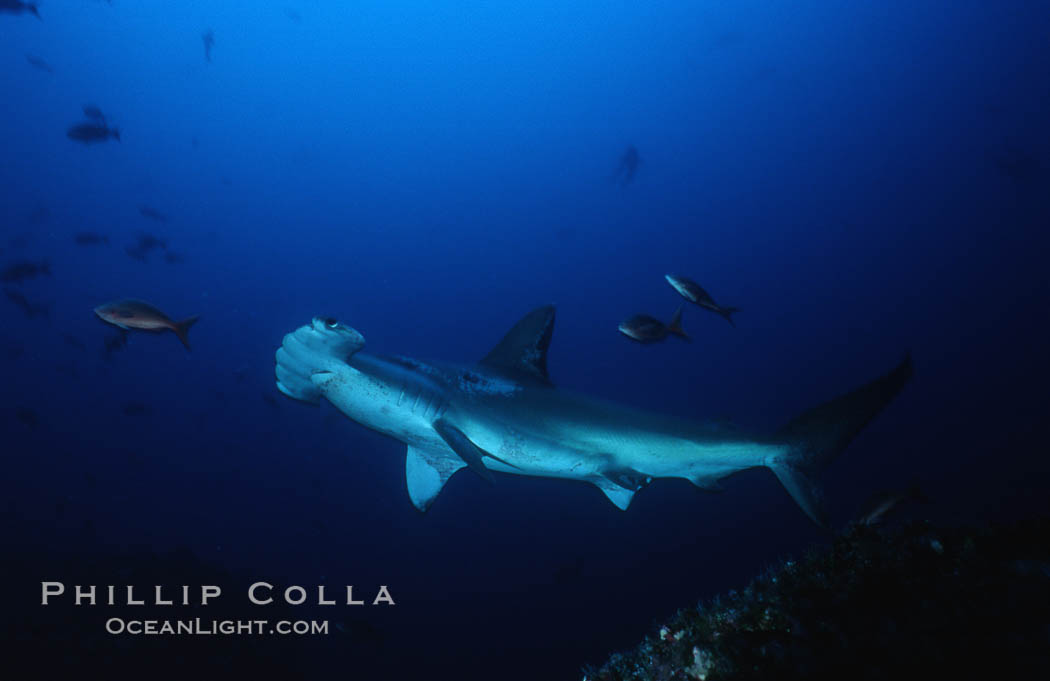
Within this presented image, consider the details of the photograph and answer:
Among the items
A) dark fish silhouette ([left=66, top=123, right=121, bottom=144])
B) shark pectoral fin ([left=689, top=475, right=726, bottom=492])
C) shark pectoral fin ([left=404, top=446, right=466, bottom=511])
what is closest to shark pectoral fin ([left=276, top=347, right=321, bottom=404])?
shark pectoral fin ([left=404, top=446, right=466, bottom=511])

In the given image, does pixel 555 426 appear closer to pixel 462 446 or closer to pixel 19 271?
pixel 462 446

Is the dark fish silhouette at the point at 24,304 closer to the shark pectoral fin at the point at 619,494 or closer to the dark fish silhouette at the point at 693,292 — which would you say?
the shark pectoral fin at the point at 619,494

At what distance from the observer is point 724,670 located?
2.11 m

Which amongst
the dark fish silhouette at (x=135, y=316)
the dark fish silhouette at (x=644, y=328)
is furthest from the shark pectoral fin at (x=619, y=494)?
the dark fish silhouette at (x=135, y=316)

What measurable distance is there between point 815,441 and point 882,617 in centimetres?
300

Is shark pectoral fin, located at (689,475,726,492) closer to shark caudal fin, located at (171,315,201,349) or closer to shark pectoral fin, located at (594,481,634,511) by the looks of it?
shark pectoral fin, located at (594,481,634,511)

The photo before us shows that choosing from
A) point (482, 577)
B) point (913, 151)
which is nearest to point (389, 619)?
point (482, 577)

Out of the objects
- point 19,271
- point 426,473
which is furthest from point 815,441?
point 19,271

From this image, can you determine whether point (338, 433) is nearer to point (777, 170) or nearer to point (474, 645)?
point (474, 645)

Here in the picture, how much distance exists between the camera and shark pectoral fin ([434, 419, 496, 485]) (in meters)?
4.24

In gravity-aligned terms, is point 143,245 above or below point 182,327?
above

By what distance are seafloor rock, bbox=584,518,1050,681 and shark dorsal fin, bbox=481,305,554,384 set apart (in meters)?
3.01

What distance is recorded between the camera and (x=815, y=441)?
4699mm

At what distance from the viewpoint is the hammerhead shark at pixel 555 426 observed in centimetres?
443
